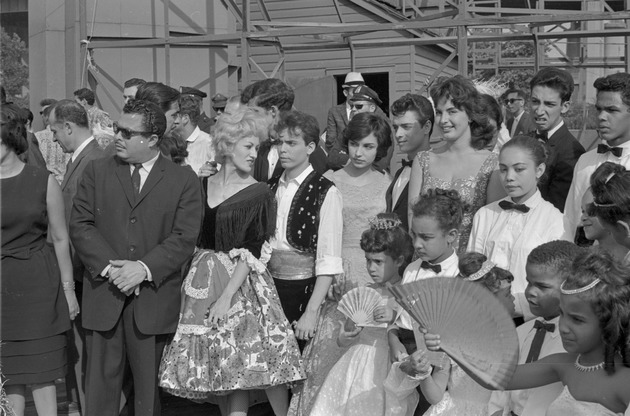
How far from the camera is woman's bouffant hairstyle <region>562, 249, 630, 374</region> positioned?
300 cm

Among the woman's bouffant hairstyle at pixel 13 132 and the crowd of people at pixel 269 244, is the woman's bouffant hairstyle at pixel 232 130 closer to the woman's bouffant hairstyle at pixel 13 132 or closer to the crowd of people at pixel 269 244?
the crowd of people at pixel 269 244

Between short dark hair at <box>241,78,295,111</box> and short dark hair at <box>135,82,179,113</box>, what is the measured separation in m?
0.50

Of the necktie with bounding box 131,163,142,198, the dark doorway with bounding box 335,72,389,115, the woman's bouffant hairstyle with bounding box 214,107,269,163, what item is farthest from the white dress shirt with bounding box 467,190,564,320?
the dark doorway with bounding box 335,72,389,115

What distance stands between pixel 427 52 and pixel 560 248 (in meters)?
13.6

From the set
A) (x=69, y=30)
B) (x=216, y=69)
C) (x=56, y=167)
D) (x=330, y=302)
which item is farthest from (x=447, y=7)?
(x=330, y=302)

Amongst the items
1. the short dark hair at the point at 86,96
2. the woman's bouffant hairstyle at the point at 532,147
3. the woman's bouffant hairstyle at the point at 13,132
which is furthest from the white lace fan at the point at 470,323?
the short dark hair at the point at 86,96

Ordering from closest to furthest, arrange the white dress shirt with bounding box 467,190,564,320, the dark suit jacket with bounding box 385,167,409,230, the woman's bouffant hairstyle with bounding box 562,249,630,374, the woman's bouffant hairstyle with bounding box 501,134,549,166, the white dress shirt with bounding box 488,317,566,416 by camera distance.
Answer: the woman's bouffant hairstyle with bounding box 562,249,630,374 < the white dress shirt with bounding box 488,317,566,416 < the white dress shirt with bounding box 467,190,564,320 < the woman's bouffant hairstyle with bounding box 501,134,549,166 < the dark suit jacket with bounding box 385,167,409,230

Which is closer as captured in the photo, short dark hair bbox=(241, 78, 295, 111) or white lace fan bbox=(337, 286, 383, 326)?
white lace fan bbox=(337, 286, 383, 326)

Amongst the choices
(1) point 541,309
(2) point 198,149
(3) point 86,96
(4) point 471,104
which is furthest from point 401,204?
(3) point 86,96

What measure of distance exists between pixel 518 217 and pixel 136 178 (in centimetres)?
213

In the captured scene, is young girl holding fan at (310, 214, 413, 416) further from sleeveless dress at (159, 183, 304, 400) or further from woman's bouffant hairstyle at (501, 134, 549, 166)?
woman's bouffant hairstyle at (501, 134, 549, 166)

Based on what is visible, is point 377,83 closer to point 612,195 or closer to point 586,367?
point 612,195

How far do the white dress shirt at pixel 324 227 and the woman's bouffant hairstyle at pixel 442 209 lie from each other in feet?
1.97

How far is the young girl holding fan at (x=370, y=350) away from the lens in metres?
4.69
